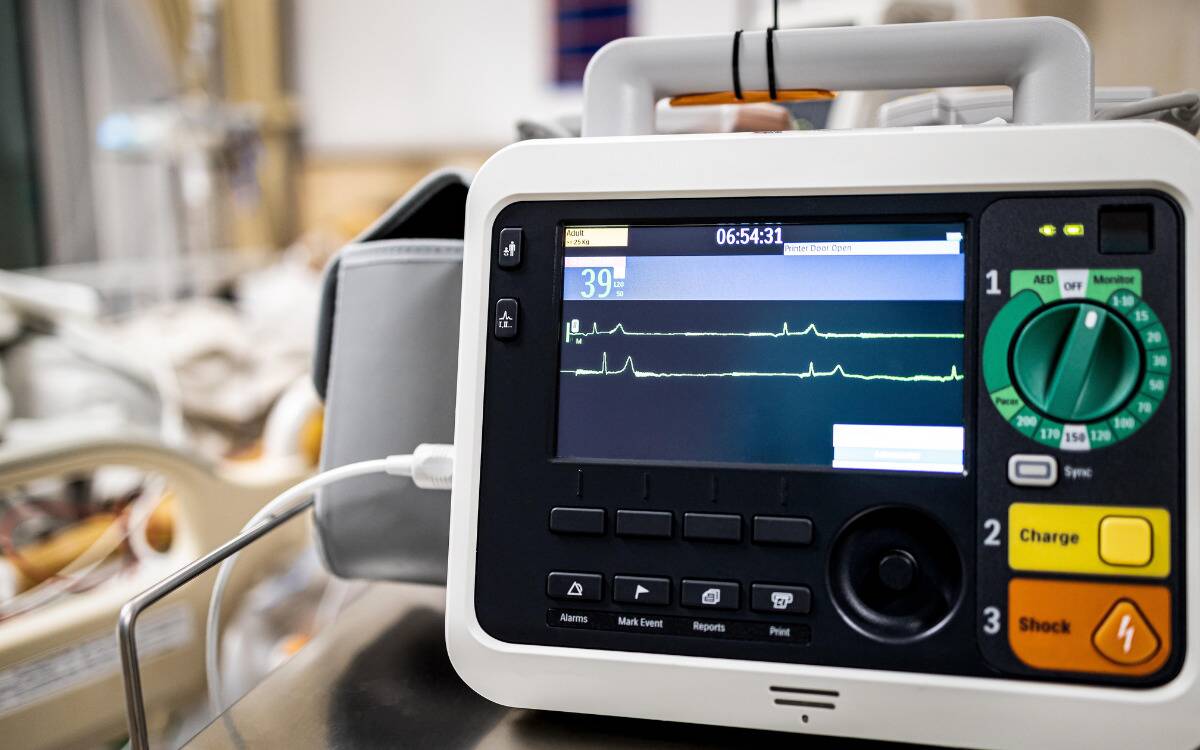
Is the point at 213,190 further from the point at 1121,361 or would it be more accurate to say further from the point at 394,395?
the point at 1121,361

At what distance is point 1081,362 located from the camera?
32 cm

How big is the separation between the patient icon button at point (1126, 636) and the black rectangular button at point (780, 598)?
110 millimetres

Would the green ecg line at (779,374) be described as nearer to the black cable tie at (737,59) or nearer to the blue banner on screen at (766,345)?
the blue banner on screen at (766,345)

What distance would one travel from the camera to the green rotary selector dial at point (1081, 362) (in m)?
0.32

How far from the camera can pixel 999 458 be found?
33cm

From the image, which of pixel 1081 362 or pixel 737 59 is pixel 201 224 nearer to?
pixel 737 59

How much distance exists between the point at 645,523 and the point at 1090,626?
0.18 meters

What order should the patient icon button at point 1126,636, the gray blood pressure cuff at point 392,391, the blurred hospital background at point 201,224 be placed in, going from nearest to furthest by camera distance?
the patient icon button at point 1126,636, the gray blood pressure cuff at point 392,391, the blurred hospital background at point 201,224

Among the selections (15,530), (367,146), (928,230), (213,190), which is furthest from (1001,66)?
(213,190)

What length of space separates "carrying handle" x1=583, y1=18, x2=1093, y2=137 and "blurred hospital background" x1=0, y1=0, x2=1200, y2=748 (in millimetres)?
105

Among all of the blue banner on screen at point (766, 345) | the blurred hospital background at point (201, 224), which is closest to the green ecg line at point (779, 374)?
the blue banner on screen at point (766, 345)

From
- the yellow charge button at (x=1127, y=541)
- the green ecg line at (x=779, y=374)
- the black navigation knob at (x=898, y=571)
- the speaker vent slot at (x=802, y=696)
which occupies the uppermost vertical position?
the green ecg line at (x=779, y=374)

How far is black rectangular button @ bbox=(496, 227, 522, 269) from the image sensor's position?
1.23 ft

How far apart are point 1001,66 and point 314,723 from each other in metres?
0.45
